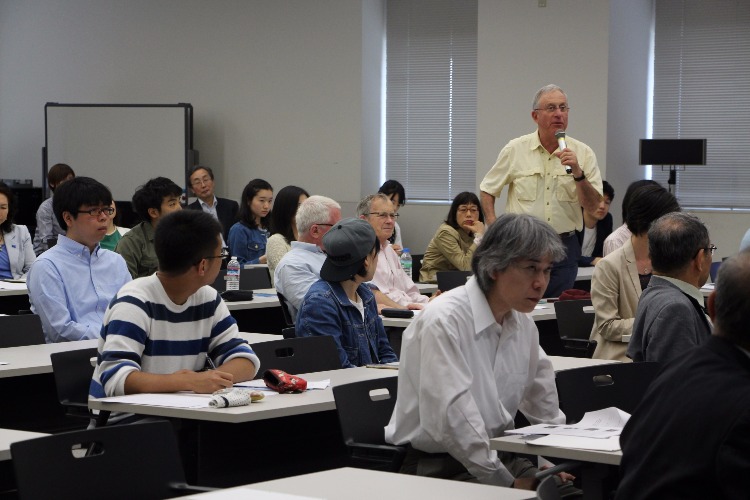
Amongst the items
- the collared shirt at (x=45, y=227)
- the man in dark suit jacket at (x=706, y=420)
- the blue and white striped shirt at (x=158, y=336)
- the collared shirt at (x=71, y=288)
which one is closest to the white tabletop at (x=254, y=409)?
the blue and white striped shirt at (x=158, y=336)

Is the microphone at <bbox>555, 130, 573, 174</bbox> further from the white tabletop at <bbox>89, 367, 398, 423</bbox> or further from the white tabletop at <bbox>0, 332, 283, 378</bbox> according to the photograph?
the white tabletop at <bbox>89, 367, 398, 423</bbox>

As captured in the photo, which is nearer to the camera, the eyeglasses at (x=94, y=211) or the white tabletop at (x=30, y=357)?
the white tabletop at (x=30, y=357)

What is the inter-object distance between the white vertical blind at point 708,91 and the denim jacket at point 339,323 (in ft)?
22.6

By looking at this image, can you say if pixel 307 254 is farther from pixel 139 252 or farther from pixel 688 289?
pixel 688 289

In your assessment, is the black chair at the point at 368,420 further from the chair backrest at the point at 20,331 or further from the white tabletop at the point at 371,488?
the chair backrest at the point at 20,331

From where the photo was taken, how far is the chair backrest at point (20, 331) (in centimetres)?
456

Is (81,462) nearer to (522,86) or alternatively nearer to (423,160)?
(522,86)

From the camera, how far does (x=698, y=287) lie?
371cm

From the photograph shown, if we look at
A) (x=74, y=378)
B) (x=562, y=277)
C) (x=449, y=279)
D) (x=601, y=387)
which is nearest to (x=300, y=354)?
(x=74, y=378)

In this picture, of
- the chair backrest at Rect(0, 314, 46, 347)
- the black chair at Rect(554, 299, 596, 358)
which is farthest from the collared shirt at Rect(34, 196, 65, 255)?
the black chair at Rect(554, 299, 596, 358)

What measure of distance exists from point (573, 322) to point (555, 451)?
2.81 metres

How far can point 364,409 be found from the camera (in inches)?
127

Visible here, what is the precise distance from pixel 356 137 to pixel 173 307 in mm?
8194

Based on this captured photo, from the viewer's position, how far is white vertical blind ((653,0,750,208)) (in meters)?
10.3
